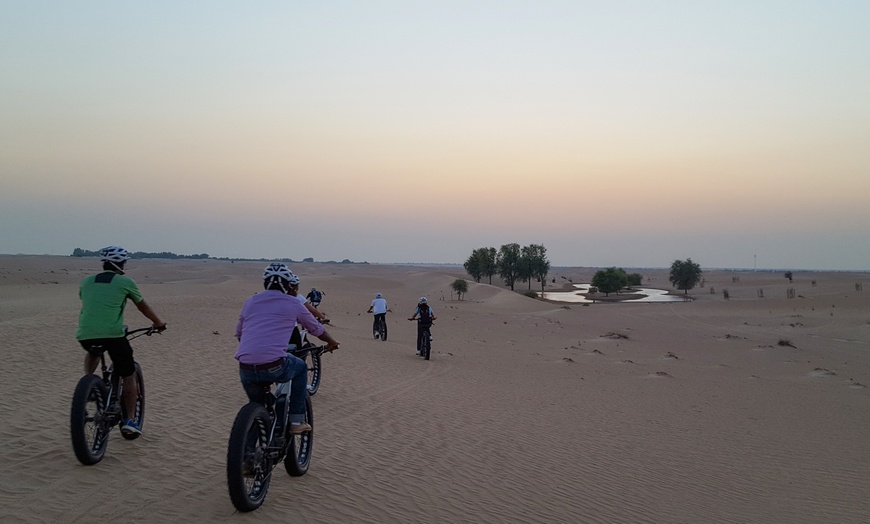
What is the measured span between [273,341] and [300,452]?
67.0 inches

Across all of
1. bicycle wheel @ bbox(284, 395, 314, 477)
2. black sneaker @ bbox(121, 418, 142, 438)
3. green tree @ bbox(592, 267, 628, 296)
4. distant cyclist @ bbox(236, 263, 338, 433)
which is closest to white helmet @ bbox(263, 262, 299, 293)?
distant cyclist @ bbox(236, 263, 338, 433)

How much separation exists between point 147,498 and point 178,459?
4.04ft

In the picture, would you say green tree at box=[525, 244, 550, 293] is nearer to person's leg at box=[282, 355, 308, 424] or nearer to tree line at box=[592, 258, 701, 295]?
tree line at box=[592, 258, 701, 295]

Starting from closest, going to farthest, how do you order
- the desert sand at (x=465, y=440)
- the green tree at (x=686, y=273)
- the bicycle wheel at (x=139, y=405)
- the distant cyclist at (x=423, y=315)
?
the desert sand at (x=465, y=440) < the bicycle wheel at (x=139, y=405) < the distant cyclist at (x=423, y=315) < the green tree at (x=686, y=273)

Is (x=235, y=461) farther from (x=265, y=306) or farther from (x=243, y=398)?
(x=243, y=398)

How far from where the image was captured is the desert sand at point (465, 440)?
597 centimetres

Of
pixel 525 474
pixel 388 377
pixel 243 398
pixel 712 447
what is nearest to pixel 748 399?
pixel 712 447

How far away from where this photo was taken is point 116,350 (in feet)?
21.2

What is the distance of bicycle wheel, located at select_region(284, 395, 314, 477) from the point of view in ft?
20.5

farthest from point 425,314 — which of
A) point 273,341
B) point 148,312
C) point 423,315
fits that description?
point 273,341

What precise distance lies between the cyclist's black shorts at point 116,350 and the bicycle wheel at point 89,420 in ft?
0.83

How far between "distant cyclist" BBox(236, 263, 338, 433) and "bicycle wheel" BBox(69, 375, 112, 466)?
5.26 ft

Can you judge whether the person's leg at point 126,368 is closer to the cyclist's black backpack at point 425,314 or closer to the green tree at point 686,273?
the cyclist's black backpack at point 425,314

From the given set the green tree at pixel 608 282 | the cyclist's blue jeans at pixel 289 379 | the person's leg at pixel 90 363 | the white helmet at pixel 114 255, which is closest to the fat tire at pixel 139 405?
the person's leg at pixel 90 363
